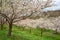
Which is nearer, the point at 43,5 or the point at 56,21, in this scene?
the point at 43,5

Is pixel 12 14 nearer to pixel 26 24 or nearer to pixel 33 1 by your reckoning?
pixel 33 1

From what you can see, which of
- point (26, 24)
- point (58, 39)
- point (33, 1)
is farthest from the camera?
point (26, 24)

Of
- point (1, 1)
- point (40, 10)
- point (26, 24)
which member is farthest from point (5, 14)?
point (26, 24)

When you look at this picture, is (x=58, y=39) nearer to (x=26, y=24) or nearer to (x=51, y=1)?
(x=26, y=24)

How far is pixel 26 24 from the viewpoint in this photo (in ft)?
194

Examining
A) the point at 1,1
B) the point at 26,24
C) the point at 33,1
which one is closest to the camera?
the point at 1,1

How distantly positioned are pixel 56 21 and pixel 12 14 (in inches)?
1258

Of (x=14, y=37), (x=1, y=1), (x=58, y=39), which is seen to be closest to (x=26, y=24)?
(x=58, y=39)

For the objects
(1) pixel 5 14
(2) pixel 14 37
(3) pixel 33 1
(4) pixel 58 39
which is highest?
A: (3) pixel 33 1

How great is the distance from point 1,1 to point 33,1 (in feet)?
14.4

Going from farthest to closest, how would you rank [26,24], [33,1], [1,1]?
[26,24], [33,1], [1,1]

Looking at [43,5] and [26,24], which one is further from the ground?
[43,5]

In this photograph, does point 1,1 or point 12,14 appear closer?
point 1,1

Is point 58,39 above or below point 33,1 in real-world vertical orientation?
below
